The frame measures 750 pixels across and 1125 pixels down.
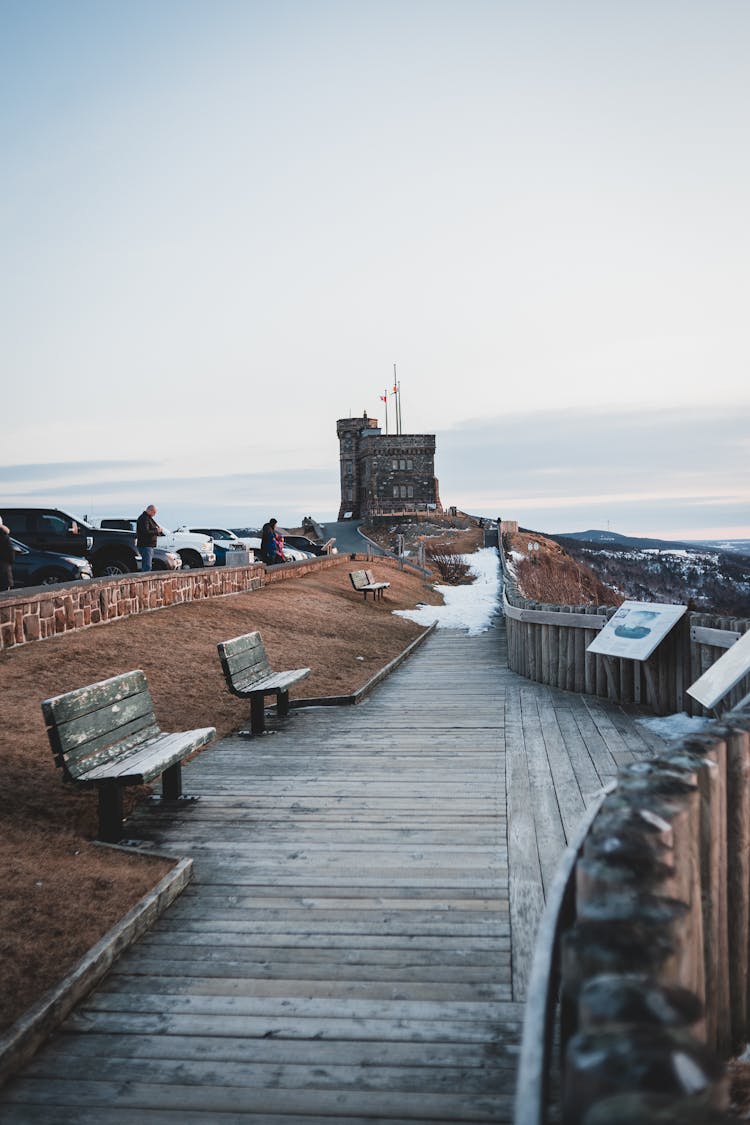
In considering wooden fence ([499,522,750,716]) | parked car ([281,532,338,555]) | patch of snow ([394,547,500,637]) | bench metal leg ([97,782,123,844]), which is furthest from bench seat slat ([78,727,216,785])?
parked car ([281,532,338,555])

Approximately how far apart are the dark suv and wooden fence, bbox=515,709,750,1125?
1618cm

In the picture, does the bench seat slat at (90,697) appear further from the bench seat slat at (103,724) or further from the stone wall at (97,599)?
the stone wall at (97,599)

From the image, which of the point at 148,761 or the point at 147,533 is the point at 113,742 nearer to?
the point at 148,761

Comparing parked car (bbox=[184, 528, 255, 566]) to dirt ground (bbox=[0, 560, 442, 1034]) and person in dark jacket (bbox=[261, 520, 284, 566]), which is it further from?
dirt ground (bbox=[0, 560, 442, 1034])

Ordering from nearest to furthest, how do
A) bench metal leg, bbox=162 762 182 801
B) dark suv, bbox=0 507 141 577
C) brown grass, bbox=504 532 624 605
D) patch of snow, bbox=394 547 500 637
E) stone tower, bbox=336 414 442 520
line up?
bench metal leg, bbox=162 762 182 801 < dark suv, bbox=0 507 141 577 < patch of snow, bbox=394 547 500 637 < brown grass, bbox=504 532 624 605 < stone tower, bbox=336 414 442 520

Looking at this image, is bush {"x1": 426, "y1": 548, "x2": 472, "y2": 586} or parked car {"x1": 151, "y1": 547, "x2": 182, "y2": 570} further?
bush {"x1": 426, "y1": 548, "x2": 472, "y2": 586}

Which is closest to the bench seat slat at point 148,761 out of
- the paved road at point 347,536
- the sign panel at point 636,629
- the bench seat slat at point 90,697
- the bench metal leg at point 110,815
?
the bench metal leg at point 110,815

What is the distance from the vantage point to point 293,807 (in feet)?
19.5

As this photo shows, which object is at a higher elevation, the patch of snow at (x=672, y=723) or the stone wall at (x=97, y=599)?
the stone wall at (x=97, y=599)

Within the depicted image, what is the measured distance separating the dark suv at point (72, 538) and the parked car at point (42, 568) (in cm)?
267

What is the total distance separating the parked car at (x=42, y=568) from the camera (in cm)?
1480

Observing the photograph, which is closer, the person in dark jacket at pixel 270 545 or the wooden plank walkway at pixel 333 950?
the wooden plank walkway at pixel 333 950

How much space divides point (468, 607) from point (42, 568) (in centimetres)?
1189

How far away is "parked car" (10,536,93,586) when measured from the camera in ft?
48.5
